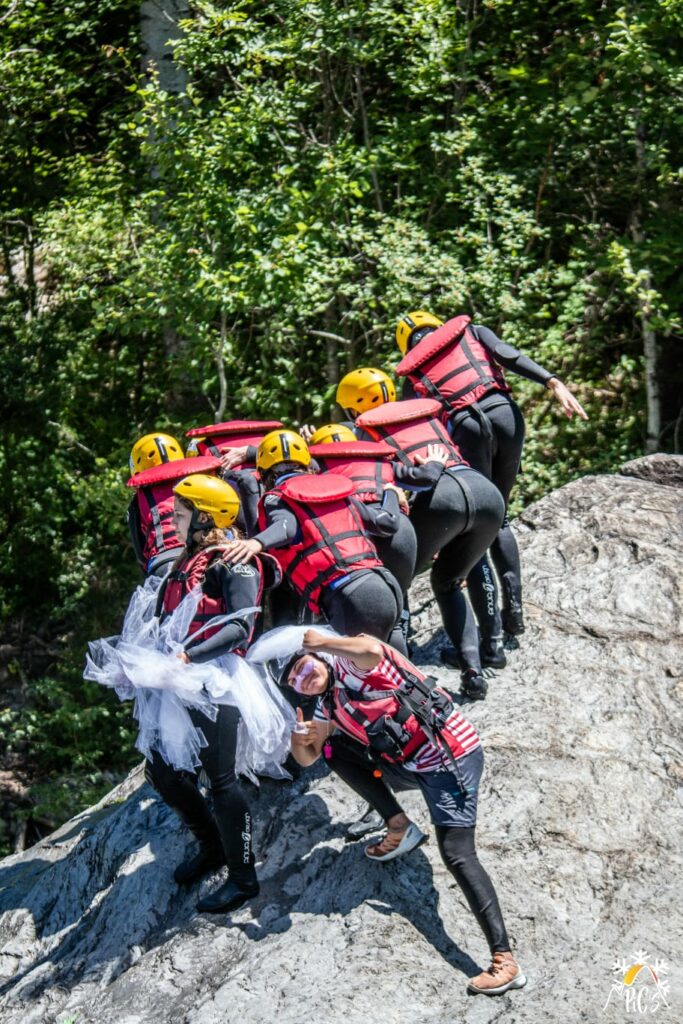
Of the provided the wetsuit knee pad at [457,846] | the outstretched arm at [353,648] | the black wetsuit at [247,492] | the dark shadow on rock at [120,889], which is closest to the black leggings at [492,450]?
the black wetsuit at [247,492]

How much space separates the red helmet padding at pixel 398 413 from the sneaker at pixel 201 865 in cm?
252

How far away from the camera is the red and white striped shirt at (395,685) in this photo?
196 inches

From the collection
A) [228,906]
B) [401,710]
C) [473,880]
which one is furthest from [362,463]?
[228,906]

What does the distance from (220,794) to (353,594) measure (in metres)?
1.21

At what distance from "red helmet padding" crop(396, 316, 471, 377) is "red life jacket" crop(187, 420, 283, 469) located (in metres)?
0.99

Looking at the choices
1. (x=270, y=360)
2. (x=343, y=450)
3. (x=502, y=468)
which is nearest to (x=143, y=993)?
(x=343, y=450)

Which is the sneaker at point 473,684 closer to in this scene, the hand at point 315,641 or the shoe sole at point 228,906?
the shoe sole at point 228,906

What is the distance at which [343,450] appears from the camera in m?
6.10

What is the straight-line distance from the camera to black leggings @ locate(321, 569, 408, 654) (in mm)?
5500

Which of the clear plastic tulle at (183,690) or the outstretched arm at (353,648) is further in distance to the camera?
the clear plastic tulle at (183,690)

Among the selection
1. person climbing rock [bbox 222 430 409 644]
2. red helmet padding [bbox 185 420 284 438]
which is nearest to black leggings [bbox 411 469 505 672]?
person climbing rock [bbox 222 430 409 644]

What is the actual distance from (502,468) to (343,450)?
1.29 metres

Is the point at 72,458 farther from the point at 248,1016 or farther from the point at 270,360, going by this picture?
the point at 248,1016

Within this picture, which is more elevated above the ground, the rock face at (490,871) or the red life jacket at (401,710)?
the red life jacket at (401,710)
